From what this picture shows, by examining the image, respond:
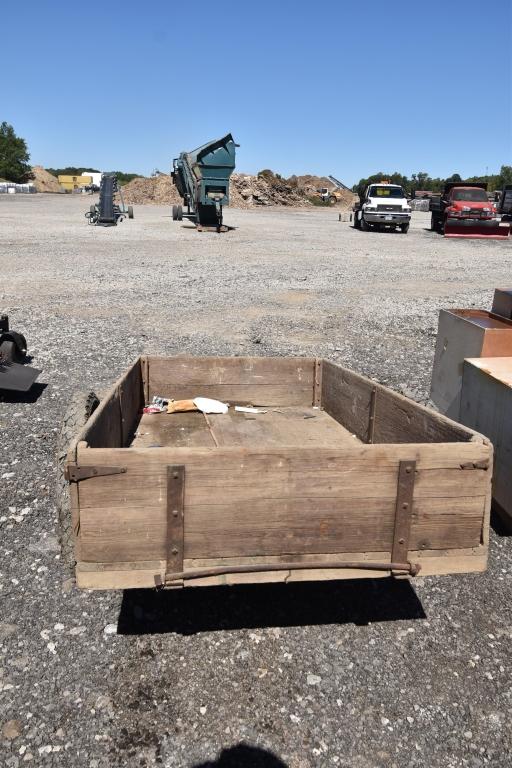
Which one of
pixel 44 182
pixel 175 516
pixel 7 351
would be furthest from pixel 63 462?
pixel 44 182

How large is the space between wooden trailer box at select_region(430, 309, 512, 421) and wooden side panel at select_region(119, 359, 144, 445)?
255 cm

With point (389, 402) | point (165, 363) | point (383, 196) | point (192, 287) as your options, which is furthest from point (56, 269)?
point (383, 196)

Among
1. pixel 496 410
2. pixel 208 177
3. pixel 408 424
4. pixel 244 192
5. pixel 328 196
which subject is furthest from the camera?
pixel 328 196

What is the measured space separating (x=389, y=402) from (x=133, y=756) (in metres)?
2.48

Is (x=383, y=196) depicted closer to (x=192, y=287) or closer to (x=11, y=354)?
(x=192, y=287)

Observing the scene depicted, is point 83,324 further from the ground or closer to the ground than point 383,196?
closer to the ground

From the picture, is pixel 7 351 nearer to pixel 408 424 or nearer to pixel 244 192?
pixel 408 424

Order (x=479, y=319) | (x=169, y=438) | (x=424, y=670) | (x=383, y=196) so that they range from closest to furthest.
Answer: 1. (x=424, y=670)
2. (x=169, y=438)
3. (x=479, y=319)
4. (x=383, y=196)

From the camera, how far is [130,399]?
4602 mm

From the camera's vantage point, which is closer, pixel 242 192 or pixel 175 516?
pixel 175 516

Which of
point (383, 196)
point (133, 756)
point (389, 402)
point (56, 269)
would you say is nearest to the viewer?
point (133, 756)

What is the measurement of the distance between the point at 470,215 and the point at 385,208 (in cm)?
435

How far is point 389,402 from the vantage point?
4.13 metres

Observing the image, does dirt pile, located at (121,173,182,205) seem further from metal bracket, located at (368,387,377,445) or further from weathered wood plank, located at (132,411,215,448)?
metal bracket, located at (368,387,377,445)
